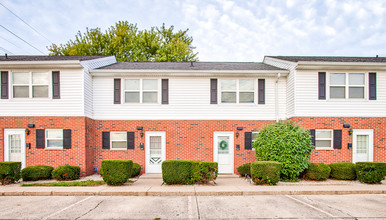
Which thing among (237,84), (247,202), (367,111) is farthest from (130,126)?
(367,111)

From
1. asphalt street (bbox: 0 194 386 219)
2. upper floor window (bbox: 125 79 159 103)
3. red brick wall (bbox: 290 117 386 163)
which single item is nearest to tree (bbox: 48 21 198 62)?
upper floor window (bbox: 125 79 159 103)

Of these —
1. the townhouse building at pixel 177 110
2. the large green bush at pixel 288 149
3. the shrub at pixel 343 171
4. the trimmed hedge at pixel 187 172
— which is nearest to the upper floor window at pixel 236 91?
the townhouse building at pixel 177 110

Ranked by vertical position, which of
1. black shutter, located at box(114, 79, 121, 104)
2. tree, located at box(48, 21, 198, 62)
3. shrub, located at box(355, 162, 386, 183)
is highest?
tree, located at box(48, 21, 198, 62)

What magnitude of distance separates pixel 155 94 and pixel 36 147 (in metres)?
6.16

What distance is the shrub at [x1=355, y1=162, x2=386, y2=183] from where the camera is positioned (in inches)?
368

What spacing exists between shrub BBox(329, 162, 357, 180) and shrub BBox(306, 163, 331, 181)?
529 mm

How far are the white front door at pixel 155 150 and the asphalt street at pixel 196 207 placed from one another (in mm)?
4483

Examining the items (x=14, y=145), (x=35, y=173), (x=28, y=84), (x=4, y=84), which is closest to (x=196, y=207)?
(x=35, y=173)

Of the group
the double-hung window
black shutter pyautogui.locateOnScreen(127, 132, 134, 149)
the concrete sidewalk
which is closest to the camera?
the concrete sidewalk

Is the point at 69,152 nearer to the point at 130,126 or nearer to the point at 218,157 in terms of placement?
the point at 130,126

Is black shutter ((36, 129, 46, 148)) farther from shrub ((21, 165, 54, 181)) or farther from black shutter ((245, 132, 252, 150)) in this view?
black shutter ((245, 132, 252, 150))

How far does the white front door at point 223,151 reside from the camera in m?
12.3

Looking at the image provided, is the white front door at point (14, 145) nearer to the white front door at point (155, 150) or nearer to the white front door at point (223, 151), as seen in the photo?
the white front door at point (155, 150)

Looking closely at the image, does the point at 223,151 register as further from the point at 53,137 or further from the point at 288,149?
the point at 53,137
